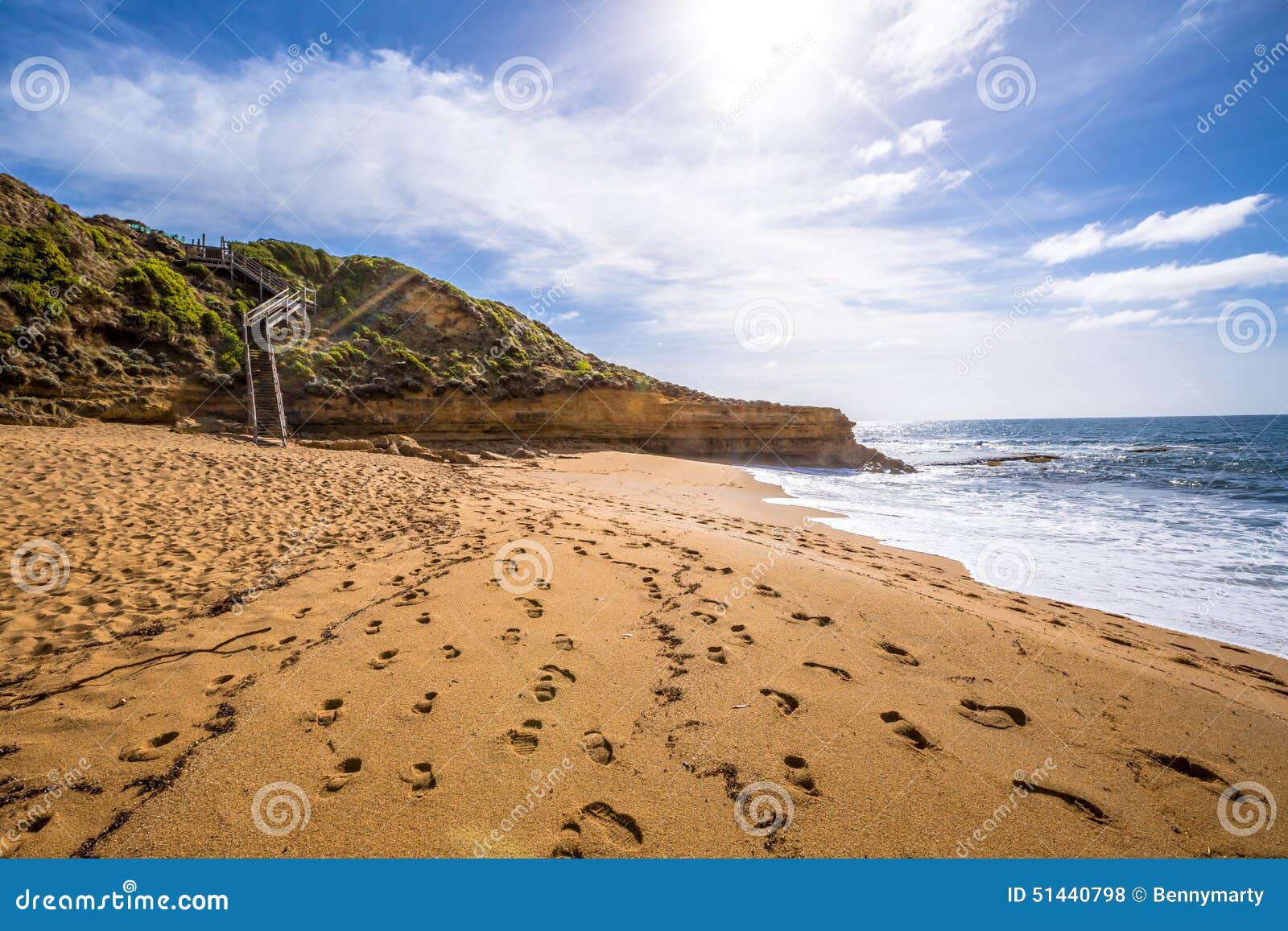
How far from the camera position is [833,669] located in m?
3.93

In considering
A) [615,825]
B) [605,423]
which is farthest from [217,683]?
[605,423]

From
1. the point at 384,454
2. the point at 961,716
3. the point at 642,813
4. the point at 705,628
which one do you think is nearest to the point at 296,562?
the point at 705,628

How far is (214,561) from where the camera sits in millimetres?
5625

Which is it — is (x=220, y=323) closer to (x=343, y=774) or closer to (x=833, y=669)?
(x=343, y=774)

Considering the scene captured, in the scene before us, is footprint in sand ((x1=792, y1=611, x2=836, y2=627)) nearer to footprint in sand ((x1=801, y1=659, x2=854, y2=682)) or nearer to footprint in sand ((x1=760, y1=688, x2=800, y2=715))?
footprint in sand ((x1=801, y1=659, x2=854, y2=682))

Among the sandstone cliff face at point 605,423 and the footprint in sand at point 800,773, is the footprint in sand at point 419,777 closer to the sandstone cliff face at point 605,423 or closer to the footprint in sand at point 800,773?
the footprint in sand at point 800,773

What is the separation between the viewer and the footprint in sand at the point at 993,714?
11.0 feet

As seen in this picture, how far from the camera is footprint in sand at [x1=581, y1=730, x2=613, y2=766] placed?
286 cm

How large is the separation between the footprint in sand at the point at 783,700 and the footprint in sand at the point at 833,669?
0.50m

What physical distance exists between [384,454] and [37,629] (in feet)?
37.8

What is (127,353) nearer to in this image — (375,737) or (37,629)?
(37,629)

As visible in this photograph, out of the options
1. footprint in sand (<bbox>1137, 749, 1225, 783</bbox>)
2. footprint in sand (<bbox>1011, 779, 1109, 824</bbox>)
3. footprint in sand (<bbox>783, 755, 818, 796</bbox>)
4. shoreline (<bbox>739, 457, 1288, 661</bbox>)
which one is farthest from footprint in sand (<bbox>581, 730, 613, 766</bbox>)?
shoreline (<bbox>739, 457, 1288, 661</bbox>)

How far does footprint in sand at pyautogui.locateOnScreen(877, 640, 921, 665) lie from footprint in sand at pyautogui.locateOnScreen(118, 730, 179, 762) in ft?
16.8

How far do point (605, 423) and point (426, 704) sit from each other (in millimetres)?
21851
